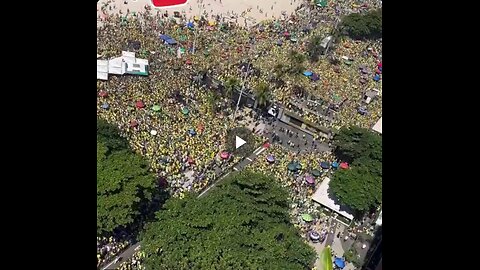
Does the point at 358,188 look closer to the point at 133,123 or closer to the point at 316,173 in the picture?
the point at 316,173

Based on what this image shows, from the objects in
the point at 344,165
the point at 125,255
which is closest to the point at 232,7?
the point at 344,165

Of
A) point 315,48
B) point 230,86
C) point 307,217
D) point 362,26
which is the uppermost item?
point 362,26

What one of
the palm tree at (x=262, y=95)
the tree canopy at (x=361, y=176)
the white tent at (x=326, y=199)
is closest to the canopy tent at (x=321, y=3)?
the palm tree at (x=262, y=95)

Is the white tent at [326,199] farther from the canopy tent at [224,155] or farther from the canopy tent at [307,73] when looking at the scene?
the canopy tent at [307,73]

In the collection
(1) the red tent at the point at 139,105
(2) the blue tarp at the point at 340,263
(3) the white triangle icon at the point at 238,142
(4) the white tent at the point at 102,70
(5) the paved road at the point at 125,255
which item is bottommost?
(5) the paved road at the point at 125,255

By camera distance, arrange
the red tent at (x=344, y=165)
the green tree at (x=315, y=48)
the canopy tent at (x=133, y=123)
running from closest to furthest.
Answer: the red tent at (x=344, y=165) < the canopy tent at (x=133, y=123) < the green tree at (x=315, y=48)

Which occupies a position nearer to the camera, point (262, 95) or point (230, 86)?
point (230, 86)
